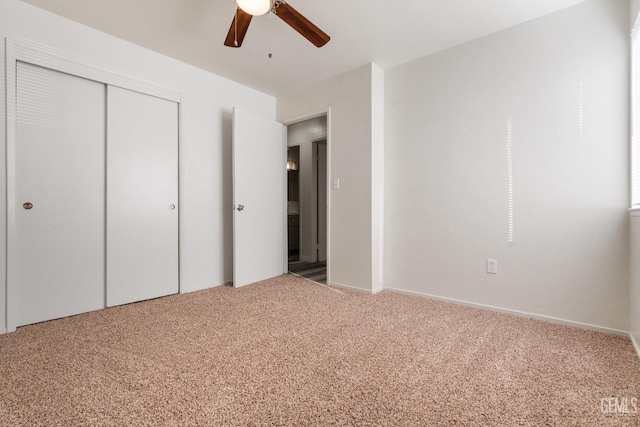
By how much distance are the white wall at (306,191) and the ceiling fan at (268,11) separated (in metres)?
2.81

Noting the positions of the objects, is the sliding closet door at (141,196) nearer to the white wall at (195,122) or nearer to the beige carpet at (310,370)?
the white wall at (195,122)

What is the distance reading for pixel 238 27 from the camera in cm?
199

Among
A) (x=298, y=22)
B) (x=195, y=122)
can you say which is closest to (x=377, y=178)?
(x=298, y=22)

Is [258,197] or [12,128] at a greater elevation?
[12,128]

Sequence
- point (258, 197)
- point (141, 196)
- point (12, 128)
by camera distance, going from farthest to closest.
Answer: point (258, 197), point (141, 196), point (12, 128)

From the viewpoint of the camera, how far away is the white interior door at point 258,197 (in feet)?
10.8

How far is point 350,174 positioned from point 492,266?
1562 millimetres

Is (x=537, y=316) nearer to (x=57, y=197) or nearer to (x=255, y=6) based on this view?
(x=255, y=6)

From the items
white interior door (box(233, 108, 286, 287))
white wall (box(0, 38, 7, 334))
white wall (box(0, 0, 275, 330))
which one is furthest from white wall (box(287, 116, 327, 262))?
white wall (box(0, 38, 7, 334))

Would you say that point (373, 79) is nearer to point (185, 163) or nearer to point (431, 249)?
point (431, 249)

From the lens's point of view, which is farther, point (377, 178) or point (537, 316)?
point (377, 178)

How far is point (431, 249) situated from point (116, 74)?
322 cm

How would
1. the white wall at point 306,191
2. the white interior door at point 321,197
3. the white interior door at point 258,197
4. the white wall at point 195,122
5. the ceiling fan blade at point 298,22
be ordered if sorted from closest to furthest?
the ceiling fan blade at point 298,22 → the white wall at point 195,122 → the white interior door at point 258,197 → the white wall at point 306,191 → the white interior door at point 321,197

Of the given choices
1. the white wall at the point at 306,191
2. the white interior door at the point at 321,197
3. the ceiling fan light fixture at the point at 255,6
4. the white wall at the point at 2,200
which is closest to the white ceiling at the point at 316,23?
the ceiling fan light fixture at the point at 255,6
